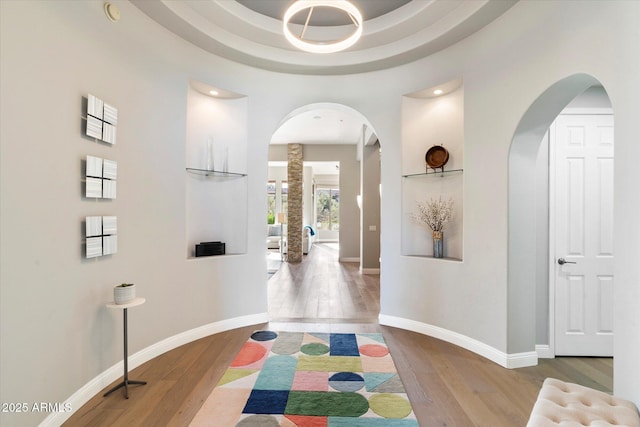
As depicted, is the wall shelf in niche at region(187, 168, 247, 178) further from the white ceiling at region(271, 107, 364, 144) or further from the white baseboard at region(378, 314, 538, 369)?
the white ceiling at region(271, 107, 364, 144)

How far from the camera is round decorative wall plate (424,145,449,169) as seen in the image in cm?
363

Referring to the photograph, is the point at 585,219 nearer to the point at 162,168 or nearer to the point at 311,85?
the point at 311,85

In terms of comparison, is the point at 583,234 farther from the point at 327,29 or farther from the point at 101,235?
the point at 101,235

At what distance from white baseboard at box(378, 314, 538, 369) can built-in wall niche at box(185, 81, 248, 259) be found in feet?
7.02

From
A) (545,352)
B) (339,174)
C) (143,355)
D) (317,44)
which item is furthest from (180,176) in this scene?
(339,174)

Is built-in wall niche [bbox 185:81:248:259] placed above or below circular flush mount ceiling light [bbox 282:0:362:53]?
below

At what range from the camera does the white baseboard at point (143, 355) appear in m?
2.09

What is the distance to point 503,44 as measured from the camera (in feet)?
9.51

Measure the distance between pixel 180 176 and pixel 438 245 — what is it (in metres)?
3.03

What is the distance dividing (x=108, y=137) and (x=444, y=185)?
3.45 metres

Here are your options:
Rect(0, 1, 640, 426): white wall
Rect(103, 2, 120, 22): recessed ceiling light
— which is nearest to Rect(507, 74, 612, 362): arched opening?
Rect(0, 1, 640, 426): white wall

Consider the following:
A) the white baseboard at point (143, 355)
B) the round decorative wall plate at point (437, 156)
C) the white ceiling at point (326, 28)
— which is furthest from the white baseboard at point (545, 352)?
the white ceiling at point (326, 28)

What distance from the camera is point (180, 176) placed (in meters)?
3.30

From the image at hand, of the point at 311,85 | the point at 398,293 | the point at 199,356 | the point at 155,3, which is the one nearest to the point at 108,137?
the point at 155,3
